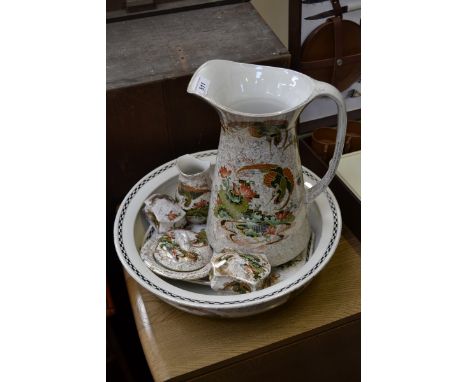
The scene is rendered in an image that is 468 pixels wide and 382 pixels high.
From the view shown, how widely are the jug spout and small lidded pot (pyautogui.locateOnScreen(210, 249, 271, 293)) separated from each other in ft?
0.65

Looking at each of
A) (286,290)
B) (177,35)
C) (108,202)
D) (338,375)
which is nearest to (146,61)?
(177,35)

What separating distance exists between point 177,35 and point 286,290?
514mm

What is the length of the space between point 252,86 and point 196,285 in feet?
0.96

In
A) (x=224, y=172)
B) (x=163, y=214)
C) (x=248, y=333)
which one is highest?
(x=224, y=172)

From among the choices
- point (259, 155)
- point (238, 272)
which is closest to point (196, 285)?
point (238, 272)

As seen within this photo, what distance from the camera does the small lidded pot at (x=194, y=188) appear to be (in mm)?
837

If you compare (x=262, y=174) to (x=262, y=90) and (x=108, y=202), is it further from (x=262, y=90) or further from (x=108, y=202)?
(x=108, y=202)

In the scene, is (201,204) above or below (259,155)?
below

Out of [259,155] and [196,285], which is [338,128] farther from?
[196,285]

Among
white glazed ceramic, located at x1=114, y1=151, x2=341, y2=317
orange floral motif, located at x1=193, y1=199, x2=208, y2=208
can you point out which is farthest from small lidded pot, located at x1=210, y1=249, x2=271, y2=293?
orange floral motif, located at x1=193, y1=199, x2=208, y2=208

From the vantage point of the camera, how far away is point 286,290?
726 mm

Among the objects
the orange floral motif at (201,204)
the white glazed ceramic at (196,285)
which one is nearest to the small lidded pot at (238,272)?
the white glazed ceramic at (196,285)

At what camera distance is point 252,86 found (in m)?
0.72

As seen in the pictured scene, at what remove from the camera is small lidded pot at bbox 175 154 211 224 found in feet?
2.75
